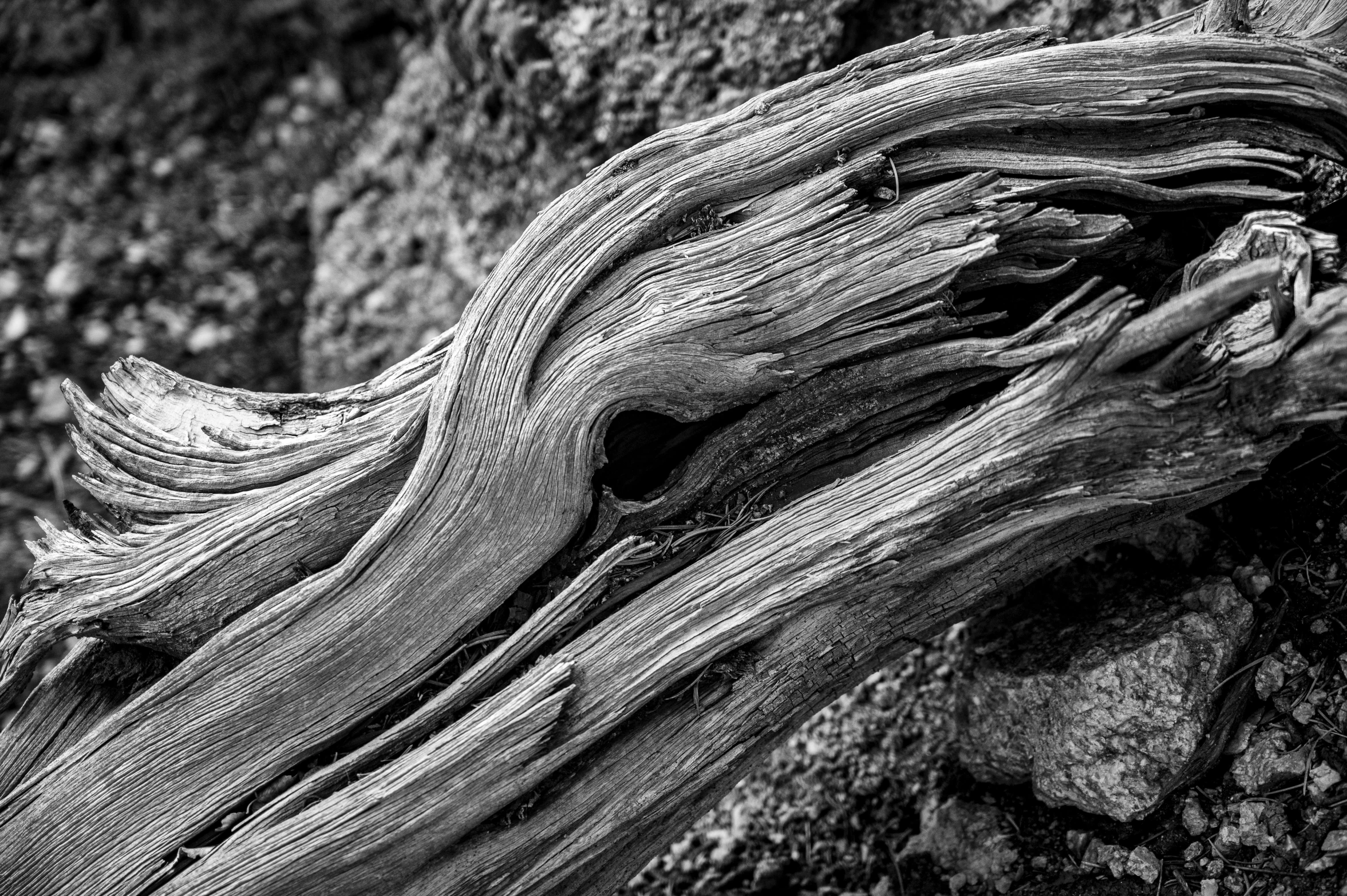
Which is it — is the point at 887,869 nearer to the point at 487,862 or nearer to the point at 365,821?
the point at 487,862

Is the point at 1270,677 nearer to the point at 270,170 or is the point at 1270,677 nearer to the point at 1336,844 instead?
the point at 1336,844

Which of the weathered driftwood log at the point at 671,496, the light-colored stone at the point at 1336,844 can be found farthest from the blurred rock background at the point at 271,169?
the light-colored stone at the point at 1336,844

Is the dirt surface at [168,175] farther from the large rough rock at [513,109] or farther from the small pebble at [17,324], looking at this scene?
the large rough rock at [513,109]

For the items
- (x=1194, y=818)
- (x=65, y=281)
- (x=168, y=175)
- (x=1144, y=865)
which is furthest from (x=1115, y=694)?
(x=168, y=175)

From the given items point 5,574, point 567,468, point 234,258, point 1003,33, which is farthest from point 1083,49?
point 5,574

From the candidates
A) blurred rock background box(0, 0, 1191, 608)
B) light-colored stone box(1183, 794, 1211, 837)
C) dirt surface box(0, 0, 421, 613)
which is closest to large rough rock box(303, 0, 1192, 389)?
blurred rock background box(0, 0, 1191, 608)

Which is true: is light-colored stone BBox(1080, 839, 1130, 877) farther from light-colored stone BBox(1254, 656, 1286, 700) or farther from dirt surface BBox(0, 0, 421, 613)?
dirt surface BBox(0, 0, 421, 613)
